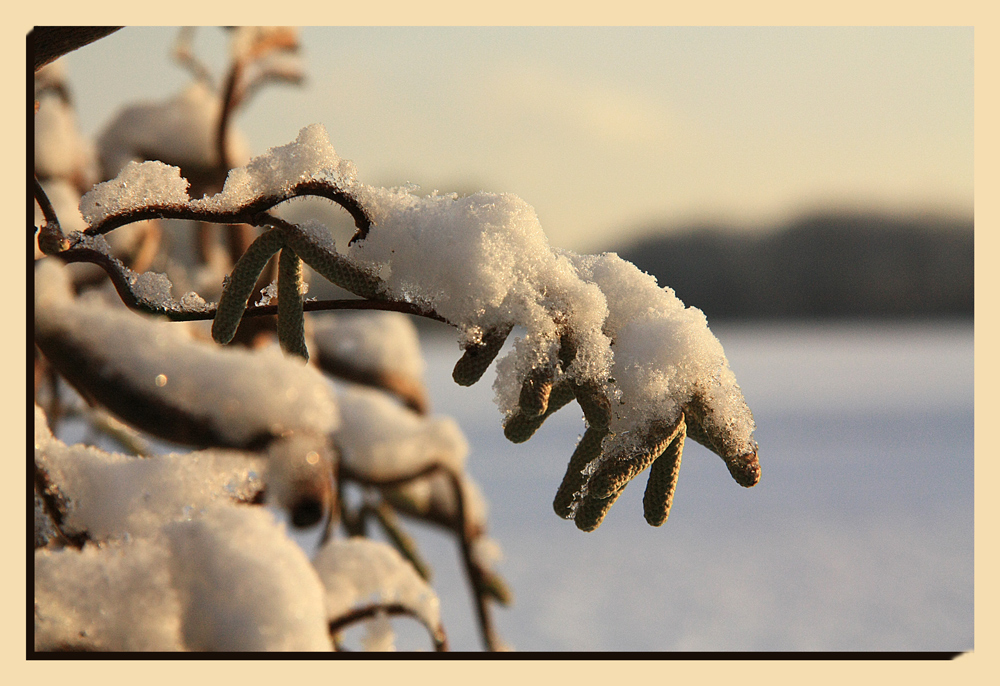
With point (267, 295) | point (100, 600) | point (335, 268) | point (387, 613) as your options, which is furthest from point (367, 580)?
point (335, 268)

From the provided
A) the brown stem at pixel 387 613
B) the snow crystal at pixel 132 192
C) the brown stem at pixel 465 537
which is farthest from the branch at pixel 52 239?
the brown stem at pixel 465 537

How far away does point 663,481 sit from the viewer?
0.48m

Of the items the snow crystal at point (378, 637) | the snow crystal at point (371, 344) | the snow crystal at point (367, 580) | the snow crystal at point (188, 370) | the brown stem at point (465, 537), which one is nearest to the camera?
the snow crystal at point (188, 370)

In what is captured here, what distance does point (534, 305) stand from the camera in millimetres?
458

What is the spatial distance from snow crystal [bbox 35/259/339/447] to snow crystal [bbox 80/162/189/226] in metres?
0.31

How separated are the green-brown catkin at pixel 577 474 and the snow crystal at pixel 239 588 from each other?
452 mm

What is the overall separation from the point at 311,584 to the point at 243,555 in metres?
0.09

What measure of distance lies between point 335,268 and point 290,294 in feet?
0.14

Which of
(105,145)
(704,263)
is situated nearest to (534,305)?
(105,145)

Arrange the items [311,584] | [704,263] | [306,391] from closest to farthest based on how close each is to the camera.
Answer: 1. [311,584]
2. [306,391]
3. [704,263]

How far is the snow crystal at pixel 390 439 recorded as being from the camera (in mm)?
1345

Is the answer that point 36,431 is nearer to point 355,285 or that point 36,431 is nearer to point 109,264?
point 109,264

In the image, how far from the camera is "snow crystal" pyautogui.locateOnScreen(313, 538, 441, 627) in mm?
1004

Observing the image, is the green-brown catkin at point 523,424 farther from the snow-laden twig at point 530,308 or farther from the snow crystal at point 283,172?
the snow crystal at point 283,172
